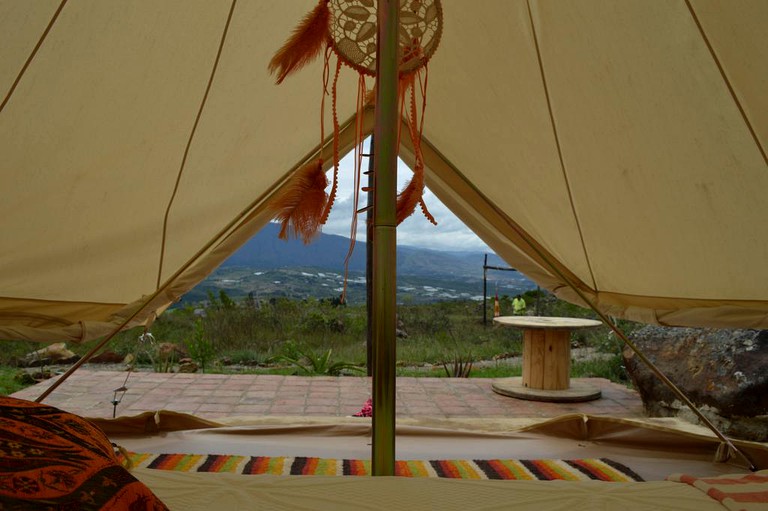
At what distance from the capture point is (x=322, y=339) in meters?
8.07

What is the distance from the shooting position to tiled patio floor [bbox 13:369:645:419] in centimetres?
399

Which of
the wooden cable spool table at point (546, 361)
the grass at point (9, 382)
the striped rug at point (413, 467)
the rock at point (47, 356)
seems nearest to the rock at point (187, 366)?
the rock at point (47, 356)

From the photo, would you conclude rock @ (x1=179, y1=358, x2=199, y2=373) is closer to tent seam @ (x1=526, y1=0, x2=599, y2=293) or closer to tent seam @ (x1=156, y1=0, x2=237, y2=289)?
tent seam @ (x1=156, y1=0, x2=237, y2=289)

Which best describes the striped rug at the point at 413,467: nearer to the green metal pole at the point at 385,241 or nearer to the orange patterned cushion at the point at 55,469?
the green metal pole at the point at 385,241

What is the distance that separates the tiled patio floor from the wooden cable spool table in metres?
0.15

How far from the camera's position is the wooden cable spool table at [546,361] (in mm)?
4609

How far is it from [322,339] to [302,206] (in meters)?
6.32

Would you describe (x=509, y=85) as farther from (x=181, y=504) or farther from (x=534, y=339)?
(x=534, y=339)

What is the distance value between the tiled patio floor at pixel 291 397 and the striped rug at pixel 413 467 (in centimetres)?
122

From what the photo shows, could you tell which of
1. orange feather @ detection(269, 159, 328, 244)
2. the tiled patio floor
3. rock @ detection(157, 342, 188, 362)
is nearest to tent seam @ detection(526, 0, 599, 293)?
orange feather @ detection(269, 159, 328, 244)

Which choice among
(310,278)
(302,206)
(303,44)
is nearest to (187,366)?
(302,206)

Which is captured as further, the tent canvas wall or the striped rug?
the striped rug

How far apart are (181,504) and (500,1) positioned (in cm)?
203

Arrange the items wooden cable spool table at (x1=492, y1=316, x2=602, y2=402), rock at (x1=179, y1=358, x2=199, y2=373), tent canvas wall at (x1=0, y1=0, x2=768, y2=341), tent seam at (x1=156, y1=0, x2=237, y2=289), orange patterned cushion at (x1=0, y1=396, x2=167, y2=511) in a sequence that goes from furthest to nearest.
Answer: rock at (x1=179, y1=358, x2=199, y2=373) → wooden cable spool table at (x1=492, y1=316, x2=602, y2=402) → tent seam at (x1=156, y1=0, x2=237, y2=289) → tent canvas wall at (x1=0, y1=0, x2=768, y2=341) → orange patterned cushion at (x1=0, y1=396, x2=167, y2=511)
